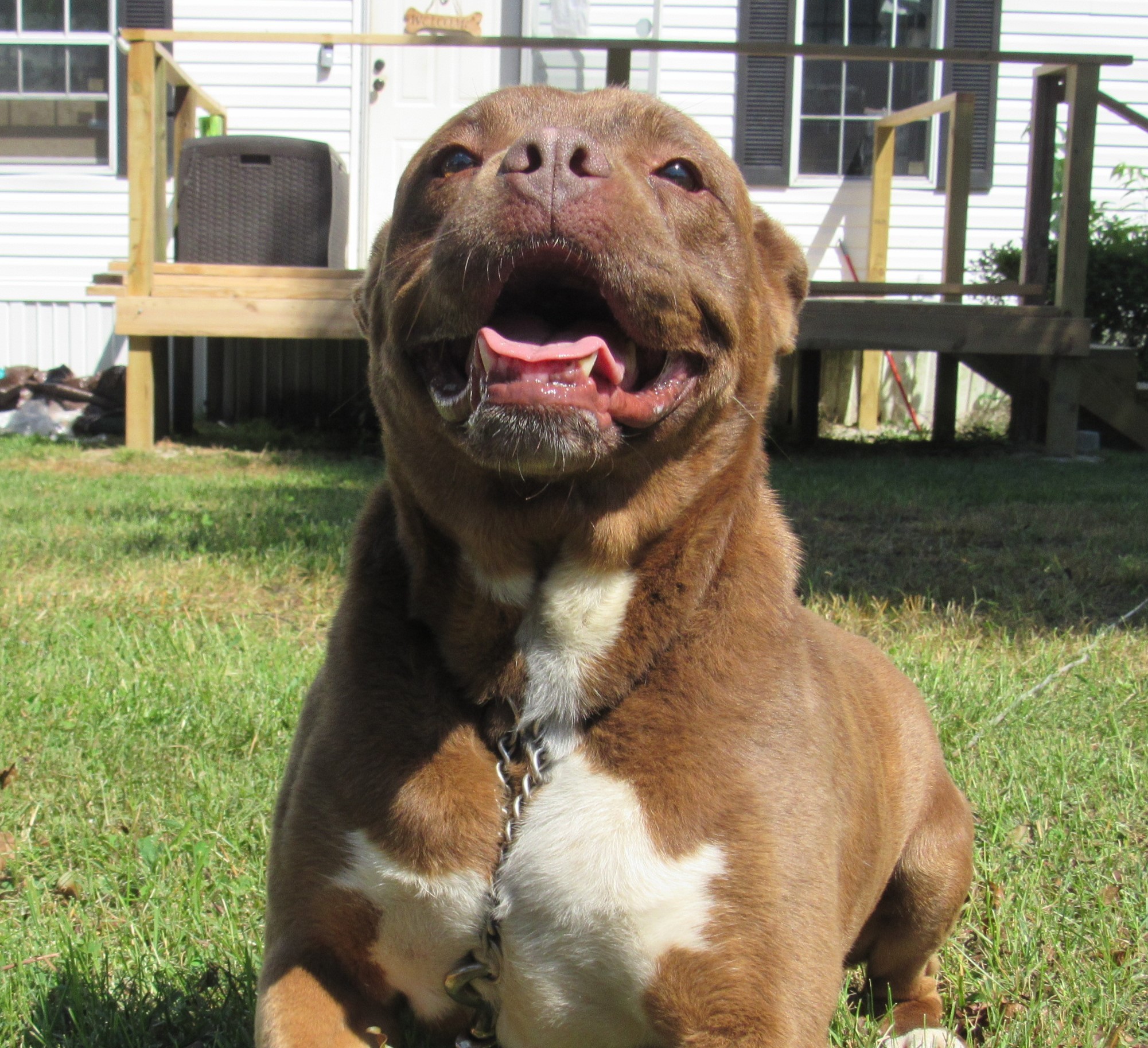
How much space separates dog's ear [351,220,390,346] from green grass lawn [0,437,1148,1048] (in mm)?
1235

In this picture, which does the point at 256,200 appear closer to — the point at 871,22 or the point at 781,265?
the point at 871,22

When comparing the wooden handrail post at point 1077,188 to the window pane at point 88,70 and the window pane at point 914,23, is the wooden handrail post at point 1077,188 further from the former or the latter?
the window pane at point 88,70

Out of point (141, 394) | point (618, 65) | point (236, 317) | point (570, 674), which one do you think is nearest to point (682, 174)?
point (570, 674)

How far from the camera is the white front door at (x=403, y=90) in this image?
38.4 feet

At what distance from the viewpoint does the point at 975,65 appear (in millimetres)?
12070

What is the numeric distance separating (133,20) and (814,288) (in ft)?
22.2

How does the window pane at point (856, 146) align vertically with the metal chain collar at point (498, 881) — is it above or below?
above

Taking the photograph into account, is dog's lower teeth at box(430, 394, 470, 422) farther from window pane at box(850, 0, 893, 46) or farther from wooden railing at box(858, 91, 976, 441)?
window pane at box(850, 0, 893, 46)

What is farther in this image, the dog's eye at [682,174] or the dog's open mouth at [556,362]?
the dog's eye at [682,174]

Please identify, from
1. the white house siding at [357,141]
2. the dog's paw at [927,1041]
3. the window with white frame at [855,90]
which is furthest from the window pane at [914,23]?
the dog's paw at [927,1041]

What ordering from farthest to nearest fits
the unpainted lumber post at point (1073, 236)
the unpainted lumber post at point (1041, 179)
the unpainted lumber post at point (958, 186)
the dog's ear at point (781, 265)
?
1. the unpainted lumber post at point (958, 186)
2. the unpainted lumber post at point (1041, 179)
3. the unpainted lumber post at point (1073, 236)
4. the dog's ear at point (781, 265)

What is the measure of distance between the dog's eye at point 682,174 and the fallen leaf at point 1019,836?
5.82 feet

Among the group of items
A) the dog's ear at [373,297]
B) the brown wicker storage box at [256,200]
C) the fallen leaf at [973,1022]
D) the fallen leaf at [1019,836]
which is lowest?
the fallen leaf at [973,1022]

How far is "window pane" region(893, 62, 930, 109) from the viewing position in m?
12.2
